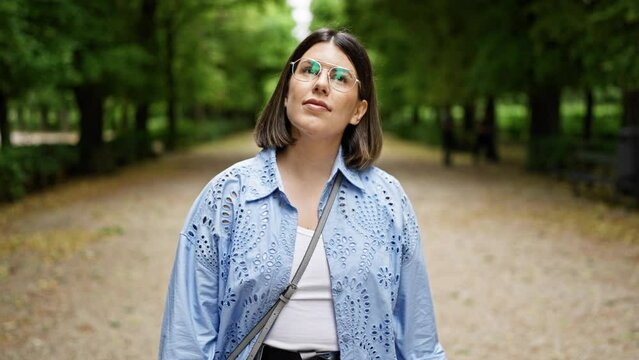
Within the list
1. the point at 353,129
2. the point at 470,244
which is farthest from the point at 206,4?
the point at 353,129

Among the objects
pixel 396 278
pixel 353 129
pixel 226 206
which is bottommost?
pixel 396 278

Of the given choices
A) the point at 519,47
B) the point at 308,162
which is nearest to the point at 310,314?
the point at 308,162

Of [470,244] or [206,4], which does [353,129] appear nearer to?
[470,244]

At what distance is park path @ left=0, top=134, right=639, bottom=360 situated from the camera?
19.2ft

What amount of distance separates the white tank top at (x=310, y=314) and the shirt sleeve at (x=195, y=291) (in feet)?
0.63

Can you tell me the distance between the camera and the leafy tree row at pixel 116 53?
13.6 metres

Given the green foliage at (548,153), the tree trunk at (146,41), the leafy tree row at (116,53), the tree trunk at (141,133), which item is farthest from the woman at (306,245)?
the tree trunk at (141,133)

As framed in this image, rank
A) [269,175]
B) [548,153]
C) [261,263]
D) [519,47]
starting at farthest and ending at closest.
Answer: [548,153]
[519,47]
[269,175]
[261,263]

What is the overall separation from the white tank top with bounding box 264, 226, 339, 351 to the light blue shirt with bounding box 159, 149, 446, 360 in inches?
1.2

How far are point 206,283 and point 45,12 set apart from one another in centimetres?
1414

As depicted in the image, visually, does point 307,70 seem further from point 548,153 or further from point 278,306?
point 548,153

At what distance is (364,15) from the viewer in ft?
90.2

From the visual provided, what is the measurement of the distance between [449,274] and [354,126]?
623cm

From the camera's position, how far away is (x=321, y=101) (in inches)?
83.0
